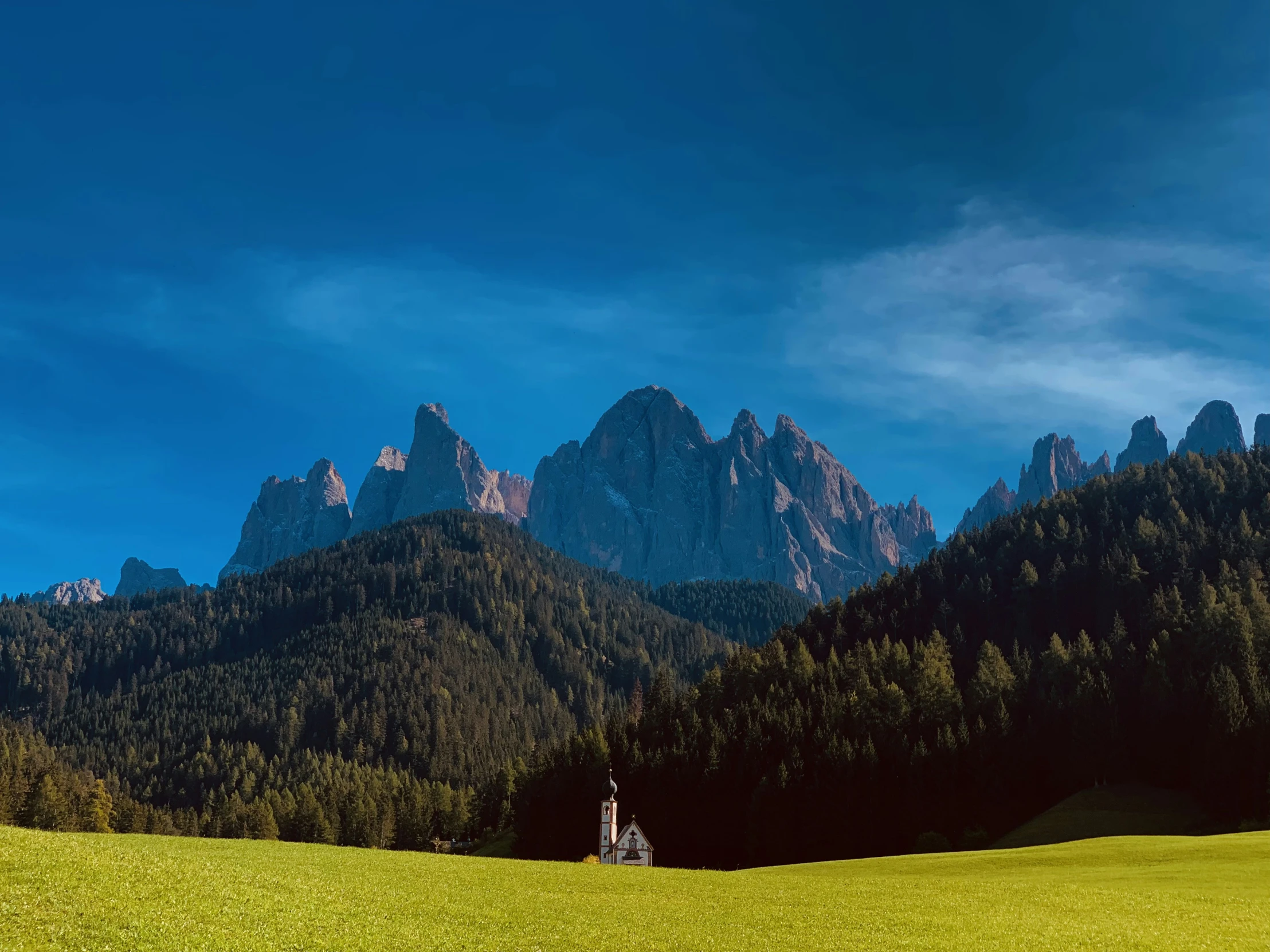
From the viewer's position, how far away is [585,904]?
38344mm

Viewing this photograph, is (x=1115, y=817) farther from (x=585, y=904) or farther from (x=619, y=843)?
(x=585, y=904)

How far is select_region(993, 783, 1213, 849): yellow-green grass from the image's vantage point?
8200cm

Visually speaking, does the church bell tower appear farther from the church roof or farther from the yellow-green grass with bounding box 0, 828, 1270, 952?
the yellow-green grass with bounding box 0, 828, 1270, 952

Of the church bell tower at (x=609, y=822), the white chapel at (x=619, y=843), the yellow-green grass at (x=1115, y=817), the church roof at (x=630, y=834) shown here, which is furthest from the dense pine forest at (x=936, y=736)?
the church roof at (x=630, y=834)

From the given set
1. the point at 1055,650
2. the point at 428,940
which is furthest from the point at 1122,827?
the point at 428,940

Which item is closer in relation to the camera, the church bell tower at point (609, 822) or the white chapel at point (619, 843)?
the white chapel at point (619, 843)

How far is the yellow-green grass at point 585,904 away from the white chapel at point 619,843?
50.4 metres

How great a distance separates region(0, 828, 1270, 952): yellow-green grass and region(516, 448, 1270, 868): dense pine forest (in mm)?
49605

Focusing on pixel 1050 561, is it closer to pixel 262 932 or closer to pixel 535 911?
pixel 535 911

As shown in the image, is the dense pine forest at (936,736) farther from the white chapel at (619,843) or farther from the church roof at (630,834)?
the church roof at (630,834)

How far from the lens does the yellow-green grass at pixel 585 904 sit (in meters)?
27.9

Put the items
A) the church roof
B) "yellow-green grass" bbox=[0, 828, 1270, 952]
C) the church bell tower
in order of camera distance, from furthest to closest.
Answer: the church bell tower
the church roof
"yellow-green grass" bbox=[0, 828, 1270, 952]

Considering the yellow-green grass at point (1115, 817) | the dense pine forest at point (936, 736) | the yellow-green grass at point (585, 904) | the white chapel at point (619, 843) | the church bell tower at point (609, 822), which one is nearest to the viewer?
the yellow-green grass at point (585, 904)

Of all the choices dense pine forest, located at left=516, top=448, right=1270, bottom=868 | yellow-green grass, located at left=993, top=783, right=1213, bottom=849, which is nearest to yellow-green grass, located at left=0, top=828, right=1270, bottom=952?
yellow-green grass, located at left=993, top=783, right=1213, bottom=849
